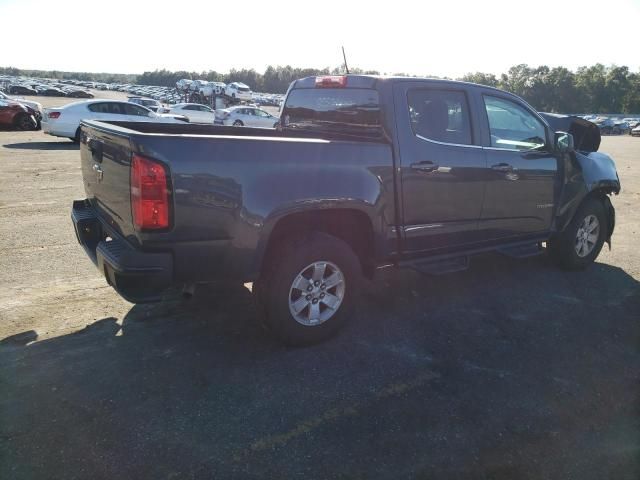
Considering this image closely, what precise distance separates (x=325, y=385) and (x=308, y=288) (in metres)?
0.71

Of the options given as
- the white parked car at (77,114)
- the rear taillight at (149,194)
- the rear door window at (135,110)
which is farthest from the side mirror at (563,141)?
the rear door window at (135,110)

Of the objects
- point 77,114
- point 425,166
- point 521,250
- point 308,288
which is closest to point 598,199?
point 521,250

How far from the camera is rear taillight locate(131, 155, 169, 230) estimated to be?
2.75 meters

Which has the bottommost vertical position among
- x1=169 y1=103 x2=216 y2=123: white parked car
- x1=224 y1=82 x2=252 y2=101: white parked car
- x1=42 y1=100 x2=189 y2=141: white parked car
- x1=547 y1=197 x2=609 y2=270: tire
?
x1=547 y1=197 x2=609 y2=270: tire

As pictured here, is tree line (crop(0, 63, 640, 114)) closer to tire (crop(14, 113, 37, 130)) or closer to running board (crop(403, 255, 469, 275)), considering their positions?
tire (crop(14, 113, 37, 130))

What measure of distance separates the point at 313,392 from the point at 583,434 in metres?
1.59

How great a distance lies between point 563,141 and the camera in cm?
498

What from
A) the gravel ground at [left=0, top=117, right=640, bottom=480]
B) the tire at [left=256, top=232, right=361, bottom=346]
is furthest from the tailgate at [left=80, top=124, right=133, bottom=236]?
the tire at [left=256, top=232, right=361, bottom=346]

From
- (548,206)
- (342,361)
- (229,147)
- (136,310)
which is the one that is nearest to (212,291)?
(136,310)

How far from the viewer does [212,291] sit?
181 inches

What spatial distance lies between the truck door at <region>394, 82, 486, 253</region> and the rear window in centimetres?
23

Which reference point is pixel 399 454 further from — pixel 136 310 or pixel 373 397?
pixel 136 310

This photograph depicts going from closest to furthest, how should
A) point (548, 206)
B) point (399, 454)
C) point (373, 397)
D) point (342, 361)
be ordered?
point (399, 454) < point (373, 397) < point (342, 361) < point (548, 206)

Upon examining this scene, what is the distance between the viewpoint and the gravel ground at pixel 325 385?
2.48 meters
